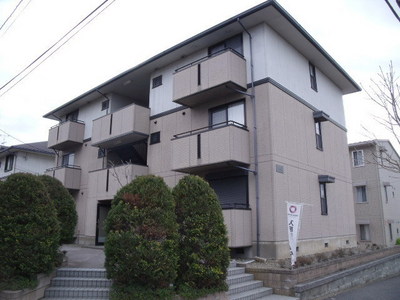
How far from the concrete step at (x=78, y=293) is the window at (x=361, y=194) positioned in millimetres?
→ 23315

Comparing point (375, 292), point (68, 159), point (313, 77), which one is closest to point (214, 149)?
point (375, 292)

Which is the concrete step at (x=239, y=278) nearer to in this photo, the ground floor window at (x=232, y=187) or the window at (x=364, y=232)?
the ground floor window at (x=232, y=187)

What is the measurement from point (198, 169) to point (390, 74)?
24.5 ft

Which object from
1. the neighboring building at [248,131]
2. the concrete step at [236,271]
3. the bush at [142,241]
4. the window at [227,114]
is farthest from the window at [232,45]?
the bush at [142,241]

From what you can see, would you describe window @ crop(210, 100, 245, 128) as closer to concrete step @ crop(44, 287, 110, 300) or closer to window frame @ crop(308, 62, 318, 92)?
window frame @ crop(308, 62, 318, 92)

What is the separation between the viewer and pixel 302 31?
524 inches

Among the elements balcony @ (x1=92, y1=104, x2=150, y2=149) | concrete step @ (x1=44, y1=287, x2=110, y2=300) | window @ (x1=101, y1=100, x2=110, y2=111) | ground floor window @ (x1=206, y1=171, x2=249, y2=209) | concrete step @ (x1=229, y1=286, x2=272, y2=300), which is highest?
window @ (x1=101, y1=100, x2=110, y2=111)

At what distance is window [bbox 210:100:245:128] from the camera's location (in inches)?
501

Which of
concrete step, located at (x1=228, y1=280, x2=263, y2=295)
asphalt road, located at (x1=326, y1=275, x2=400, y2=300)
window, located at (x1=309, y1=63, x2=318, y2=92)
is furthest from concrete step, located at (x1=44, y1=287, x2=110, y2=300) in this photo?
window, located at (x1=309, y1=63, x2=318, y2=92)

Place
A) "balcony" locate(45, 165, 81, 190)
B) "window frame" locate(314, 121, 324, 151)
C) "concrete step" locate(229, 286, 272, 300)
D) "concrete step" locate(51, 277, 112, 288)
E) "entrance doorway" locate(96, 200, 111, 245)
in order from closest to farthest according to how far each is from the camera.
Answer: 1. "concrete step" locate(51, 277, 112, 288)
2. "concrete step" locate(229, 286, 272, 300)
3. "window frame" locate(314, 121, 324, 151)
4. "entrance doorway" locate(96, 200, 111, 245)
5. "balcony" locate(45, 165, 81, 190)

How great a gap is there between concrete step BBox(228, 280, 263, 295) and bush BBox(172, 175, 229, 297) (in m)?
0.98

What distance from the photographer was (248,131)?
40.5 ft

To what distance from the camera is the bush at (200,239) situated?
→ 7.16 metres

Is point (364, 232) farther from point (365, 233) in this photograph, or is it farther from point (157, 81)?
point (157, 81)
